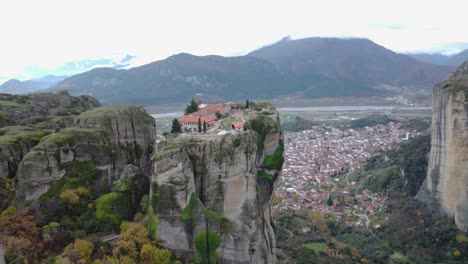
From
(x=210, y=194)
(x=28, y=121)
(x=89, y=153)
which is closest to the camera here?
(x=210, y=194)

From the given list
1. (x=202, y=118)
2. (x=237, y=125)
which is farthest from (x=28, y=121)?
(x=237, y=125)

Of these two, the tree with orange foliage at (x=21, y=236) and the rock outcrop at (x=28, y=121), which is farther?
the rock outcrop at (x=28, y=121)

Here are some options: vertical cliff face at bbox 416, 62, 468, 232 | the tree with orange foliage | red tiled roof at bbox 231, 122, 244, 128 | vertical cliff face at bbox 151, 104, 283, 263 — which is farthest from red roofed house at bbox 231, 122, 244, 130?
vertical cliff face at bbox 416, 62, 468, 232

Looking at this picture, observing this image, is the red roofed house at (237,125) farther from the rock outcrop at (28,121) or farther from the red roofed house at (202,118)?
the rock outcrop at (28,121)

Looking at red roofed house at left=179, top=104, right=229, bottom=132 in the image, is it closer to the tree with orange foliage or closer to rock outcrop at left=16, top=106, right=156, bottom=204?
rock outcrop at left=16, top=106, right=156, bottom=204

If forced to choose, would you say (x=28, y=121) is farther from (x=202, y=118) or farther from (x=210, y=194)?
(x=210, y=194)

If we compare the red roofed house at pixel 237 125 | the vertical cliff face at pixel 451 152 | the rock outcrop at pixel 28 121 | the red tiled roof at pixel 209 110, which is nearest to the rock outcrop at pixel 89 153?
the rock outcrop at pixel 28 121

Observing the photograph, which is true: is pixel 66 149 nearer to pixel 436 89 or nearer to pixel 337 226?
pixel 337 226
